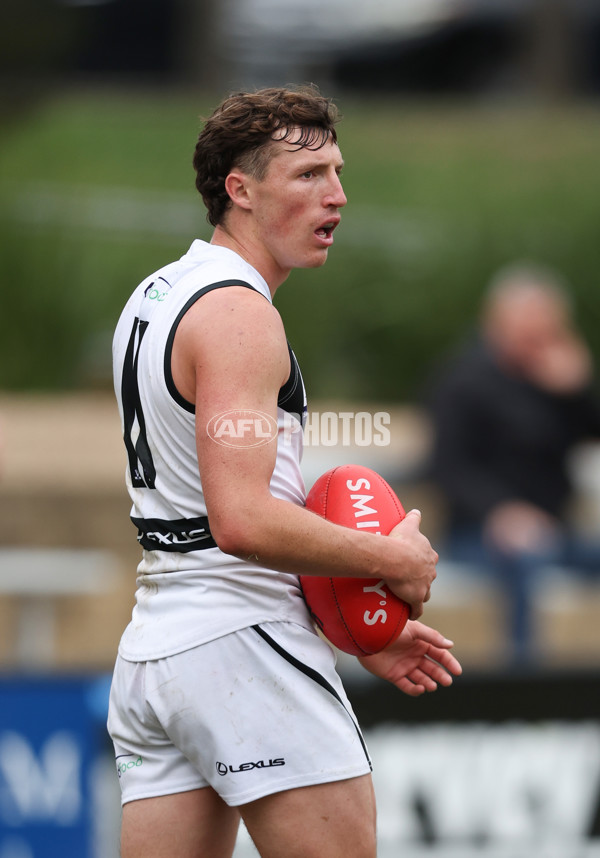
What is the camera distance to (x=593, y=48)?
14578 mm

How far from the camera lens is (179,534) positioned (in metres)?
2.78

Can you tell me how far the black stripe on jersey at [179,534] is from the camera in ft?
9.06

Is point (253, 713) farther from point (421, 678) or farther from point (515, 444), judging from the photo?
point (515, 444)

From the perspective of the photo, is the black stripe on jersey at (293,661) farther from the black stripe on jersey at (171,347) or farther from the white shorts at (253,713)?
the black stripe on jersey at (171,347)

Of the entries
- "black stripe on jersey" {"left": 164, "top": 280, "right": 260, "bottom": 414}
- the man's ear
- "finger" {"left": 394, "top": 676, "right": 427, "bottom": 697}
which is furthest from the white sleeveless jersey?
"finger" {"left": 394, "top": 676, "right": 427, "bottom": 697}

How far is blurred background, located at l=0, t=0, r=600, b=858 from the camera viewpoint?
5605 mm

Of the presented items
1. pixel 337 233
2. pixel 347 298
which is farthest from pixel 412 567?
pixel 337 233

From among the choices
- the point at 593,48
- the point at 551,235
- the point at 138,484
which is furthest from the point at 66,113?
the point at 138,484

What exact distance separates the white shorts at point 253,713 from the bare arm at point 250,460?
0.76 feet

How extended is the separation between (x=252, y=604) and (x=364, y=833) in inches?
21.6

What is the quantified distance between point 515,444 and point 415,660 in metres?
4.40

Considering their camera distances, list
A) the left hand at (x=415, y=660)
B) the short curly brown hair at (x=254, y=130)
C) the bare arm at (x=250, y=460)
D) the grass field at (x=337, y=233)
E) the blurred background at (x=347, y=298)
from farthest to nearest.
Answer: the grass field at (x=337, y=233) → the blurred background at (x=347, y=298) → the left hand at (x=415, y=660) → the short curly brown hair at (x=254, y=130) → the bare arm at (x=250, y=460)

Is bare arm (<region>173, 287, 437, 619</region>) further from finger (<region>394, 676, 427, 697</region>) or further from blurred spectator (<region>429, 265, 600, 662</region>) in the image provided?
blurred spectator (<region>429, 265, 600, 662</region>)

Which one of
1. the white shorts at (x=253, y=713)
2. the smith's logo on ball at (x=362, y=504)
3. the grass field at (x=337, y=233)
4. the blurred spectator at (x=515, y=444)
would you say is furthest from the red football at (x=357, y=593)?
the grass field at (x=337, y=233)
